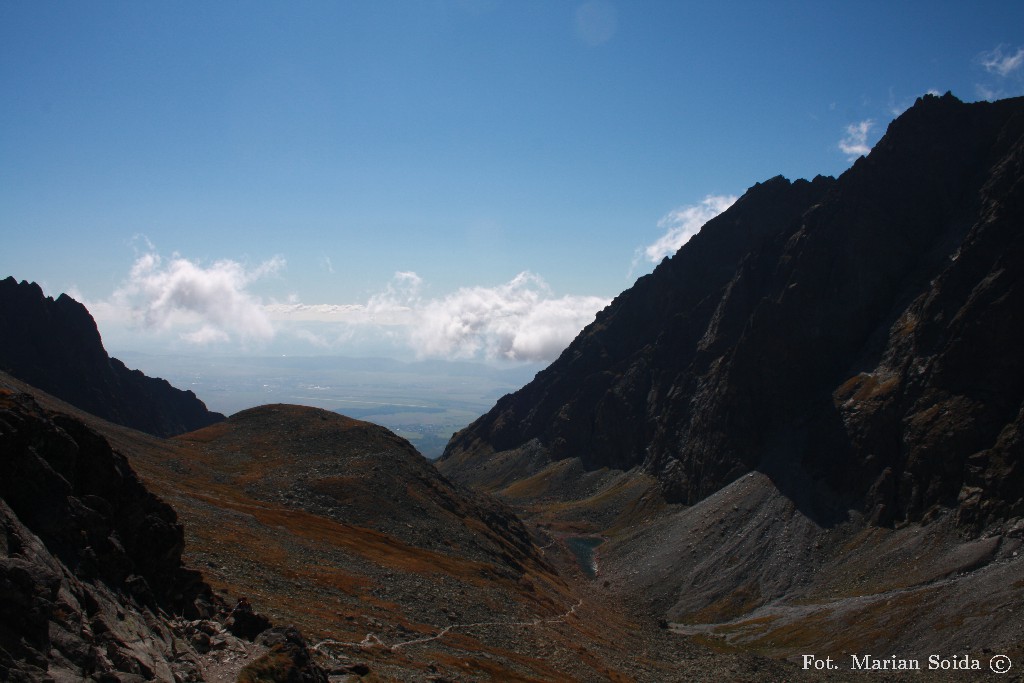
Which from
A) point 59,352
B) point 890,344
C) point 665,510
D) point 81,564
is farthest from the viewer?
point 59,352

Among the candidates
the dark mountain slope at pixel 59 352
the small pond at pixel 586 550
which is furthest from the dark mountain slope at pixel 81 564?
the dark mountain slope at pixel 59 352

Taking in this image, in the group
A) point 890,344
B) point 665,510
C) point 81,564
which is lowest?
point 665,510

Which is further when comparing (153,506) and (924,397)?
(924,397)

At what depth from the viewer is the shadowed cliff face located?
109 m

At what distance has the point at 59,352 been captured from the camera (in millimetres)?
168625

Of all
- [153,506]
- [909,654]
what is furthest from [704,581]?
[153,506]

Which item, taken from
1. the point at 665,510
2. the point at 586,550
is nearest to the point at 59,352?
the point at 586,550

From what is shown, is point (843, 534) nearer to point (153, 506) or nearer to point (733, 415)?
point (733, 415)

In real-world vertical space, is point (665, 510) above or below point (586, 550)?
above

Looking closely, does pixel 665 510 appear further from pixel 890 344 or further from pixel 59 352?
pixel 59 352

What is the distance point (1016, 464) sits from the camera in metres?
92.6

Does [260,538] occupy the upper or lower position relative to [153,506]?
lower

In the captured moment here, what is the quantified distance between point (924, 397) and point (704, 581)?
173 ft

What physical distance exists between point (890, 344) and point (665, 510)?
212ft
